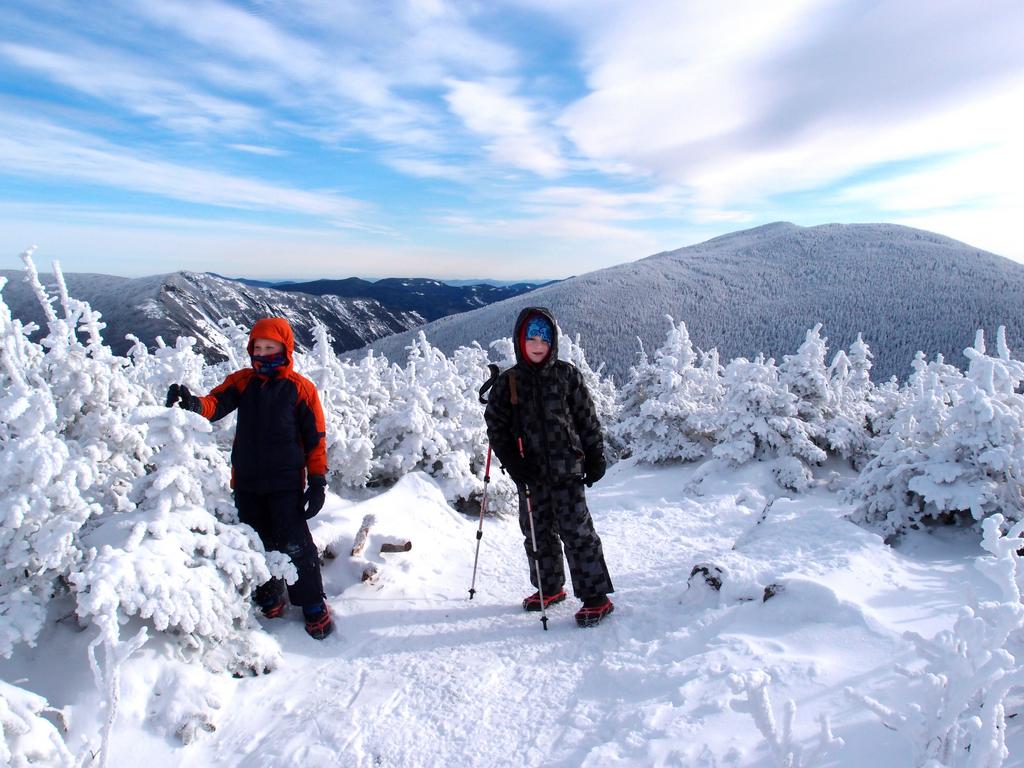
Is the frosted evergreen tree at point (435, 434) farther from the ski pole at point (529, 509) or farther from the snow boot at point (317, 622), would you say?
the snow boot at point (317, 622)

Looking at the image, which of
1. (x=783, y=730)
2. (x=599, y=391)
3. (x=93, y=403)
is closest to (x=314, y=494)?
(x=93, y=403)

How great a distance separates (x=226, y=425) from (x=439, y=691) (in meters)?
3.82

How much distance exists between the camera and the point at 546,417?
444 cm

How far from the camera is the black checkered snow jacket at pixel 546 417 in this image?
444cm

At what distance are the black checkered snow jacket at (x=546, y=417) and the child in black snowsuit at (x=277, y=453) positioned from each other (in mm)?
1511

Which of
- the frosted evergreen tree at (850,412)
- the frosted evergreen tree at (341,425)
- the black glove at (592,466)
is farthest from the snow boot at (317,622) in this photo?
the frosted evergreen tree at (850,412)

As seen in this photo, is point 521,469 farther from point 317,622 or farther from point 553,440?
point 317,622

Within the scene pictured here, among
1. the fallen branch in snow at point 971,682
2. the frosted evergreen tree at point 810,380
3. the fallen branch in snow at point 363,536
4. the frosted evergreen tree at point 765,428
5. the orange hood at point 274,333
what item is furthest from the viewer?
the frosted evergreen tree at point 810,380

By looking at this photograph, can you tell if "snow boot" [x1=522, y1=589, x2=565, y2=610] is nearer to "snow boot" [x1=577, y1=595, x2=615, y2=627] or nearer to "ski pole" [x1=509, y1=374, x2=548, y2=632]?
"ski pole" [x1=509, y1=374, x2=548, y2=632]

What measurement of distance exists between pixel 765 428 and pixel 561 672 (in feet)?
36.1

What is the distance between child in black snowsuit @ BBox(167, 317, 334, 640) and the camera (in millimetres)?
4234

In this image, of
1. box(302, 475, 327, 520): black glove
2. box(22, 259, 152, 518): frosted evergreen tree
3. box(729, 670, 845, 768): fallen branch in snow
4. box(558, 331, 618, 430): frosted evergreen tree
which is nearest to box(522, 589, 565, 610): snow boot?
box(302, 475, 327, 520): black glove

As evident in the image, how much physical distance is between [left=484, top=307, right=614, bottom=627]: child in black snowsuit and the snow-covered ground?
501 millimetres

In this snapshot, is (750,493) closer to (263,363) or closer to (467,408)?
(467,408)
